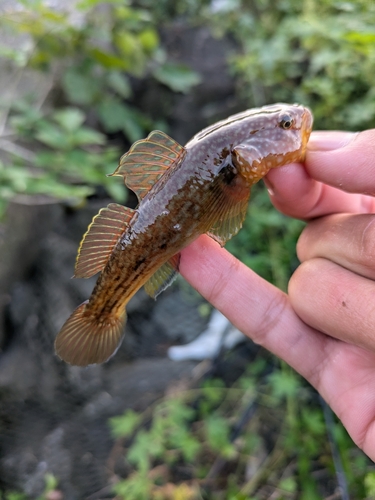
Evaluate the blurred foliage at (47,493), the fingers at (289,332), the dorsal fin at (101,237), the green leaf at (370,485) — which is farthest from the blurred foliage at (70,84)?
the green leaf at (370,485)

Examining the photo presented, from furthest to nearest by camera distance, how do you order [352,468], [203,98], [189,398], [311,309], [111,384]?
[203,98], [111,384], [189,398], [352,468], [311,309]

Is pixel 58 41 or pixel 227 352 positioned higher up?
pixel 58 41

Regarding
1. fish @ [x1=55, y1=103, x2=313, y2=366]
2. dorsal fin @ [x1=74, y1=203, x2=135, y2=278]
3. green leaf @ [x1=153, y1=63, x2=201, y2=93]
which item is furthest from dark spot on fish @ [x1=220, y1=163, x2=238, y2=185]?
green leaf @ [x1=153, y1=63, x2=201, y2=93]

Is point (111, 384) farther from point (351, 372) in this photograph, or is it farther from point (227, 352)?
point (351, 372)

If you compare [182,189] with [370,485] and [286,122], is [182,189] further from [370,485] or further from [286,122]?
[370,485]

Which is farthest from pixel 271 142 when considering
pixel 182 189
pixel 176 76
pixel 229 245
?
pixel 176 76

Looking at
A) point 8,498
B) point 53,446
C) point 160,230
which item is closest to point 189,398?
point 53,446
